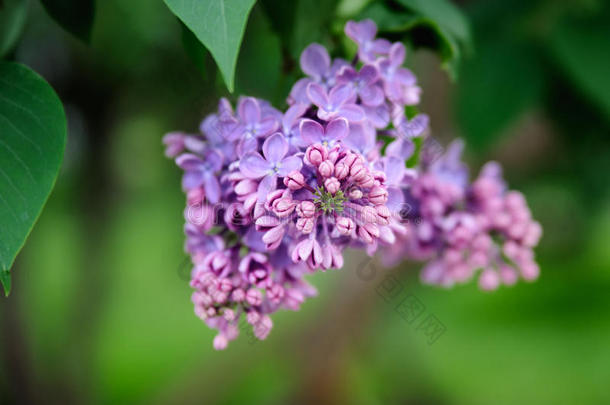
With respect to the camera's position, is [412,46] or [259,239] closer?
[259,239]

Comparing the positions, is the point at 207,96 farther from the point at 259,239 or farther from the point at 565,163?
the point at 565,163

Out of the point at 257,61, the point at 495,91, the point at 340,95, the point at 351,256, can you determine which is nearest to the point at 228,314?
the point at 340,95

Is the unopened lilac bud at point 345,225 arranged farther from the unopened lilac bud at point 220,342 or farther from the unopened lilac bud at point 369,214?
the unopened lilac bud at point 220,342

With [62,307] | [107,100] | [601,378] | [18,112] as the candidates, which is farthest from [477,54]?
[62,307]

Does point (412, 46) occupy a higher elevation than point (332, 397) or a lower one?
higher

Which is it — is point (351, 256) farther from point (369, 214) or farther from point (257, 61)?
point (369, 214)

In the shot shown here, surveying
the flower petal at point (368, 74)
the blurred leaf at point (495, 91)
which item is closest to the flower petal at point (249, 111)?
the flower petal at point (368, 74)
